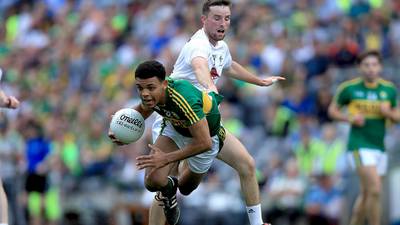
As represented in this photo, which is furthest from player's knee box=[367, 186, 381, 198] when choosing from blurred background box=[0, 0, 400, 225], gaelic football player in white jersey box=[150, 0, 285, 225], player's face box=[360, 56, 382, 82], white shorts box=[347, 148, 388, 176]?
gaelic football player in white jersey box=[150, 0, 285, 225]

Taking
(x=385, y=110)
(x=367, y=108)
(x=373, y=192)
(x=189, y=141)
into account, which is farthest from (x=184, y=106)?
(x=367, y=108)

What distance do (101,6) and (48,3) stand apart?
50.0 inches

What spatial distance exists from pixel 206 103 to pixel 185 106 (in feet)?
1.36

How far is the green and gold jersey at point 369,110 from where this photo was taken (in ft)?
53.7

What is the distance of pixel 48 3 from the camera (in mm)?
26125

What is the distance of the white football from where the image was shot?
12.7m

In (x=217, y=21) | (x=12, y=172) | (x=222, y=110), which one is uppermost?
(x=217, y=21)

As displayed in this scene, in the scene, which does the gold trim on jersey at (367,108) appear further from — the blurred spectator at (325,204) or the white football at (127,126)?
the white football at (127,126)

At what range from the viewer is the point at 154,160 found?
12.0 m

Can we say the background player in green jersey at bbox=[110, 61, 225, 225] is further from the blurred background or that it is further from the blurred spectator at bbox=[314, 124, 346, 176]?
the blurred spectator at bbox=[314, 124, 346, 176]

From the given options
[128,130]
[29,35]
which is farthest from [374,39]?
[128,130]

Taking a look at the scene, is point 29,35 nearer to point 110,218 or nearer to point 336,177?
point 110,218

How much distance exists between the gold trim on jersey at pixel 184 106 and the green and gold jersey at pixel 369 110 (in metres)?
4.57

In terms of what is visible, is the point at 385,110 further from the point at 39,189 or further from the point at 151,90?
the point at 39,189
